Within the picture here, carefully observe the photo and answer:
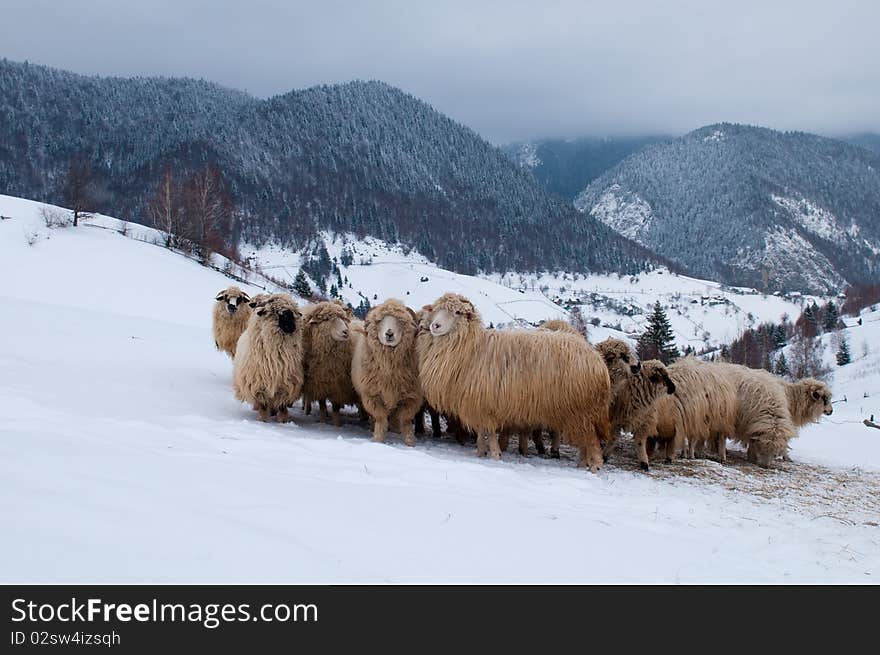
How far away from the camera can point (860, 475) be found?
10.4 meters

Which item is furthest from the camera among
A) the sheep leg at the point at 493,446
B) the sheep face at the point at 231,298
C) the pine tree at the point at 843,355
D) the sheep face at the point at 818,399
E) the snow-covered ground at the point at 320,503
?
the pine tree at the point at 843,355

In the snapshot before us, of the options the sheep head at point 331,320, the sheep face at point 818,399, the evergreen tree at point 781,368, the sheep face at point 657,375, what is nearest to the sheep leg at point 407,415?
the sheep head at point 331,320

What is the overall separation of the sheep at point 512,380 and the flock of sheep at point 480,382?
0.7 inches

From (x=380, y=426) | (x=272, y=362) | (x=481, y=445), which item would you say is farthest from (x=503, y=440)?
(x=272, y=362)

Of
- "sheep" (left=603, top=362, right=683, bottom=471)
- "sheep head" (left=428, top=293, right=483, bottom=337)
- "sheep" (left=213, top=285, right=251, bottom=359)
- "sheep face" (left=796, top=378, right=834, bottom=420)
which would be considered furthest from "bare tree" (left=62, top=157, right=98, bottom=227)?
"sheep face" (left=796, top=378, right=834, bottom=420)

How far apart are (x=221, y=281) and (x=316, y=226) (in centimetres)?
14181

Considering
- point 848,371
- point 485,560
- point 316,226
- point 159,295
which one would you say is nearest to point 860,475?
point 485,560

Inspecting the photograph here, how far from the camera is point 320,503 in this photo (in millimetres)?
4258

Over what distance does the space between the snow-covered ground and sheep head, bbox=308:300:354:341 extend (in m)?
1.65

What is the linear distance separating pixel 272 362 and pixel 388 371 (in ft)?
6.28

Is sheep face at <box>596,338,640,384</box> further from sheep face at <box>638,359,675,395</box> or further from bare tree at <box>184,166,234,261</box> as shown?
bare tree at <box>184,166,234,261</box>

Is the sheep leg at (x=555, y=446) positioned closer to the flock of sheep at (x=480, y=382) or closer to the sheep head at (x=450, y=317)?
the flock of sheep at (x=480, y=382)

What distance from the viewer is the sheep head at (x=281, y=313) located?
950 centimetres
